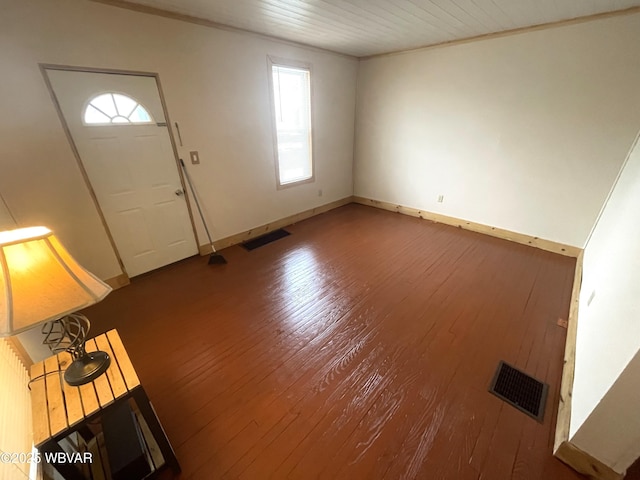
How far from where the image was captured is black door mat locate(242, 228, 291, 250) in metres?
3.61

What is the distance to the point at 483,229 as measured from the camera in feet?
12.7

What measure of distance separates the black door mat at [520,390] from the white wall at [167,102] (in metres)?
3.20

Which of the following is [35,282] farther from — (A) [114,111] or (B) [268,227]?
(B) [268,227]

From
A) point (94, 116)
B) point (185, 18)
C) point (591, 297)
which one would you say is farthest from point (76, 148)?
point (591, 297)

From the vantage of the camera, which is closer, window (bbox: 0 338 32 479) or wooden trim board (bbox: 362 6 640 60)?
window (bbox: 0 338 32 479)

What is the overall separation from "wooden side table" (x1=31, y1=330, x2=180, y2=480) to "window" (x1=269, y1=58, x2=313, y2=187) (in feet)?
10.3

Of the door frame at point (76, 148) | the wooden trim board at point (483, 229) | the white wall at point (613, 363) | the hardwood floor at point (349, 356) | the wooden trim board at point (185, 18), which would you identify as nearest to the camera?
the white wall at point (613, 363)

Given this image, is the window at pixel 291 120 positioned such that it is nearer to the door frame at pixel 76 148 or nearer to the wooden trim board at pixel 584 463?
the door frame at pixel 76 148

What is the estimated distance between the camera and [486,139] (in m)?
3.53

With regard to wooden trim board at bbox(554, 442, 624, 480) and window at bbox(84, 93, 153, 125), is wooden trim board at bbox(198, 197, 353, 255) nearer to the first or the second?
window at bbox(84, 93, 153, 125)

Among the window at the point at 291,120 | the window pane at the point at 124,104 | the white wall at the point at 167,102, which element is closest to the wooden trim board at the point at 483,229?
the window at the point at 291,120

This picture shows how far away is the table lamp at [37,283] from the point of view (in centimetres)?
86

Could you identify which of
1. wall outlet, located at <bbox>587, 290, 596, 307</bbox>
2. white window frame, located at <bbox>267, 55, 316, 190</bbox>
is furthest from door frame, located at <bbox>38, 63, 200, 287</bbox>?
wall outlet, located at <bbox>587, 290, 596, 307</bbox>

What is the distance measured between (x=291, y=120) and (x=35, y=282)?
11.9 ft
